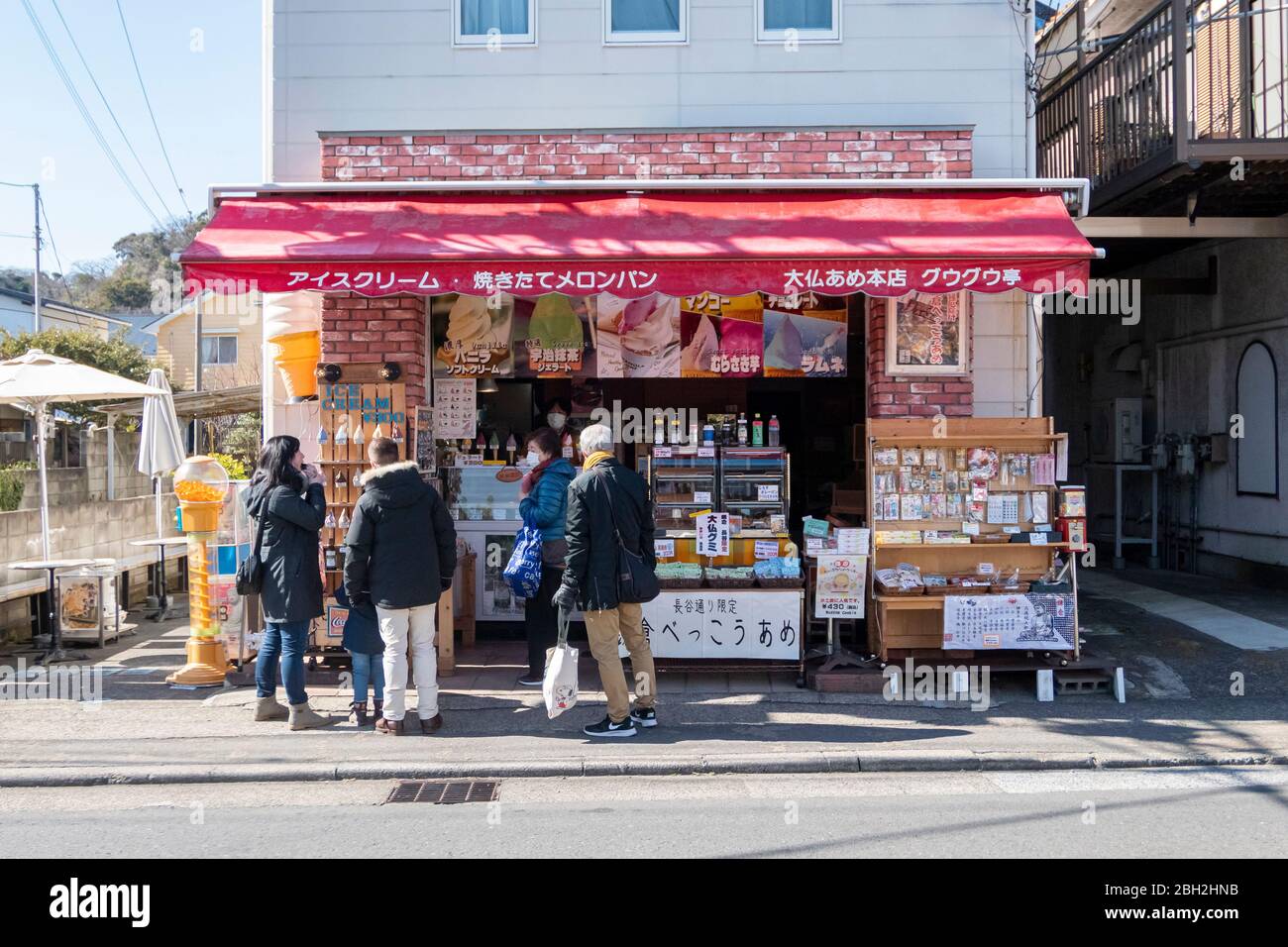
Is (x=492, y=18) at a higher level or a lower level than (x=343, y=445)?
higher

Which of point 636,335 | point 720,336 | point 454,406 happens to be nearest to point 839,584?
point 720,336

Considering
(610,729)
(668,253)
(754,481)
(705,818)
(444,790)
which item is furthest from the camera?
(754,481)

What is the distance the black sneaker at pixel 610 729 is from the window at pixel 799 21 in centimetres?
604

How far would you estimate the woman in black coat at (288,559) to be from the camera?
Result: 7066 millimetres

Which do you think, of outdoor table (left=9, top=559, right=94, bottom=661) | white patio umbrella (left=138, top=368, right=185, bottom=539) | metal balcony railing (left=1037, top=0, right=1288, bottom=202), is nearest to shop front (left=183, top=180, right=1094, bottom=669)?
metal balcony railing (left=1037, top=0, right=1288, bottom=202)

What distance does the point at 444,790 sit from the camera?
6.15m

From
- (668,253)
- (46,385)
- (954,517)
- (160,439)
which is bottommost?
(954,517)

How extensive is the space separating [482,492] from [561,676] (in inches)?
135

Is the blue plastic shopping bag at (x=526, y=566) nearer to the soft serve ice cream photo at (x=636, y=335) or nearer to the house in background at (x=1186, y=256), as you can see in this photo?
the soft serve ice cream photo at (x=636, y=335)

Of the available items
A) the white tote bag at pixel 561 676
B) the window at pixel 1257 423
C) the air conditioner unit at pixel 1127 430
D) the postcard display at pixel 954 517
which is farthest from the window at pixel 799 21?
the air conditioner unit at pixel 1127 430

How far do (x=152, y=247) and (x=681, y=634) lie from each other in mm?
69484

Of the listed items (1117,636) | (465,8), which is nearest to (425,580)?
(465,8)

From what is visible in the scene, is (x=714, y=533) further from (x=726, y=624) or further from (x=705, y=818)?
(x=705, y=818)

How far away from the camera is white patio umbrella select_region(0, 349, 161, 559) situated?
9570mm
